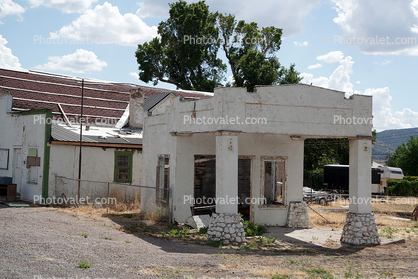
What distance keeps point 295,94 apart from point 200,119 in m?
3.16

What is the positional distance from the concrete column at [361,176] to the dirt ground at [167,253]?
1436mm

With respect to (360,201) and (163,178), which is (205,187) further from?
(360,201)

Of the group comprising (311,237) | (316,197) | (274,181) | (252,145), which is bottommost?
(311,237)

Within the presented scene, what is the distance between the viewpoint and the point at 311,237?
14461 mm

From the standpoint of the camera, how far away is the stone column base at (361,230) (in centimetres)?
1334

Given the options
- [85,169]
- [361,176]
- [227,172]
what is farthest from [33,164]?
[361,176]

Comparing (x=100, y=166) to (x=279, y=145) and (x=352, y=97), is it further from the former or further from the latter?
(x=352, y=97)

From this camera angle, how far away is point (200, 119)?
13.7m

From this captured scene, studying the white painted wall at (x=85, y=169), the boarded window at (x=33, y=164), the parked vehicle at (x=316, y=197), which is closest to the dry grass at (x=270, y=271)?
the white painted wall at (x=85, y=169)

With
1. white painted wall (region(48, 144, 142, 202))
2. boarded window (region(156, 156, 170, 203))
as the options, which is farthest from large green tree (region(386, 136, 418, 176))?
boarded window (region(156, 156, 170, 203))

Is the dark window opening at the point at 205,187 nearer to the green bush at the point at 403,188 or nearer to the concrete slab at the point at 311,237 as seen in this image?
the concrete slab at the point at 311,237

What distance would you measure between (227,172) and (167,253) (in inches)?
120

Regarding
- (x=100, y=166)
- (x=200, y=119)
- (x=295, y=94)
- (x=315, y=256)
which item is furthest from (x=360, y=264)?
(x=100, y=166)

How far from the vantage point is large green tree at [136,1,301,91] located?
160 ft
